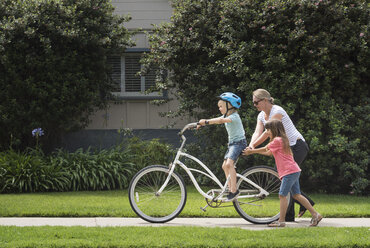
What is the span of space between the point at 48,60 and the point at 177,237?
6.93 metres

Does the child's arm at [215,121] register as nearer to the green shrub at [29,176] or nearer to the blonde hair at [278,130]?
the blonde hair at [278,130]

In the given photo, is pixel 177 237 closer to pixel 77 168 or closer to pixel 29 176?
pixel 29 176

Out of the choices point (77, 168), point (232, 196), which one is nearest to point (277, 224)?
point (232, 196)

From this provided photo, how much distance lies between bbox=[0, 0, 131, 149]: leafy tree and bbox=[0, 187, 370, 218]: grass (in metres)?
2.16

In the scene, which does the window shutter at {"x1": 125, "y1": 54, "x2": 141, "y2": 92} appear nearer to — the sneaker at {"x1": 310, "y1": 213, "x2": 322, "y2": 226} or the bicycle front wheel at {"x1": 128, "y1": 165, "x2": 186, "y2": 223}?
the bicycle front wheel at {"x1": 128, "y1": 165, "x2": 186, "y2": 223}

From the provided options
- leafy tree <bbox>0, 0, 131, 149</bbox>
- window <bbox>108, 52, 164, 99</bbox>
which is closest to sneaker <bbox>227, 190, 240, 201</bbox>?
leafy tree <bbox>0, 0, 131, 149</bbox>

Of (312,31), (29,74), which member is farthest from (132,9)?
(312,31)

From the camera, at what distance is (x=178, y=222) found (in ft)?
23.6

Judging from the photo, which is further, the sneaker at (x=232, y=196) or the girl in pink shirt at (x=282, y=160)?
the sneaker at (x=232, y=196)

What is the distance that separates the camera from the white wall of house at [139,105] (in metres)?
13.5

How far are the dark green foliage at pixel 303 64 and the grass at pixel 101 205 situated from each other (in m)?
0.86

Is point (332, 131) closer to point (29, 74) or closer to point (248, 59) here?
point (248, 59)

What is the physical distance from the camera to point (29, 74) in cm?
1189

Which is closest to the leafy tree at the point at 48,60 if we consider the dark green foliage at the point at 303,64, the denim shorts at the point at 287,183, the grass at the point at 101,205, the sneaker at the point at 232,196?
the dark green foliage at the point at 303,64
